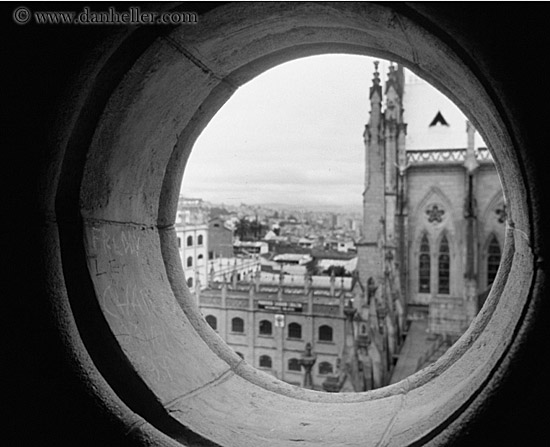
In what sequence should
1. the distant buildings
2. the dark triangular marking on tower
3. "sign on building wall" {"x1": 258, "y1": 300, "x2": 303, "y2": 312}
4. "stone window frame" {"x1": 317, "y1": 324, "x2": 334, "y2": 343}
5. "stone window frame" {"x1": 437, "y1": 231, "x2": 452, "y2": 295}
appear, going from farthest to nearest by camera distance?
"sign on building wall" {"x1": 258, "y1": 300, "x2": 303, "y2": 312}, "stone window frame" {"x1": 317, "y1": 324, "x2": 334, "y2": 343}, the dark triangular marking on tower, "stone window frame" {"x1": 437, "y1": 231, "x2": 452, "y2": 295}, the distant buildings

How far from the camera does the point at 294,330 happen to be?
99.2 ft

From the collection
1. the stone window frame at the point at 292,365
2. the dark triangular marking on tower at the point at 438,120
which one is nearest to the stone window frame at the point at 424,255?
the dark triangular marking on tower at the point at 438,120

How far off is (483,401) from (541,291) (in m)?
0.25

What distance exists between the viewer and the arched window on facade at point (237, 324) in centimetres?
3065

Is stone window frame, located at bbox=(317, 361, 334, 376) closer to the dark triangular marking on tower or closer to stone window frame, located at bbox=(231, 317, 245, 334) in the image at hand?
stone window frame, located at bbox=(231, 317, 245, 334)

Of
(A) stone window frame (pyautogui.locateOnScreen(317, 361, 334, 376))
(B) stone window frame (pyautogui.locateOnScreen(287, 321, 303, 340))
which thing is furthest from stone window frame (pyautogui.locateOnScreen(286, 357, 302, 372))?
(A) stone window frame (pyautogui.locateOnScreen(317, 361, 334, 376))

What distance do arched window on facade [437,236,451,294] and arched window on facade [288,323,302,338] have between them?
325 inches

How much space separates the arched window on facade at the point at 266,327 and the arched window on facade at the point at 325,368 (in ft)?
11.4

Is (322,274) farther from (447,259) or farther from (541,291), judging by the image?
(541,291)

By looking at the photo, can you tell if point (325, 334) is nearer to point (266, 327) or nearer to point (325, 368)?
point (325, 368)

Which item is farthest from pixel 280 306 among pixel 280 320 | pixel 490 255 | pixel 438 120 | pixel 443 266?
pixel 438 120

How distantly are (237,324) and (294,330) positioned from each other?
328cm

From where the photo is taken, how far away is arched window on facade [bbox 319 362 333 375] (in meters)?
28.4

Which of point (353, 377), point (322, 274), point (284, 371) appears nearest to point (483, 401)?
point (353, 377)
